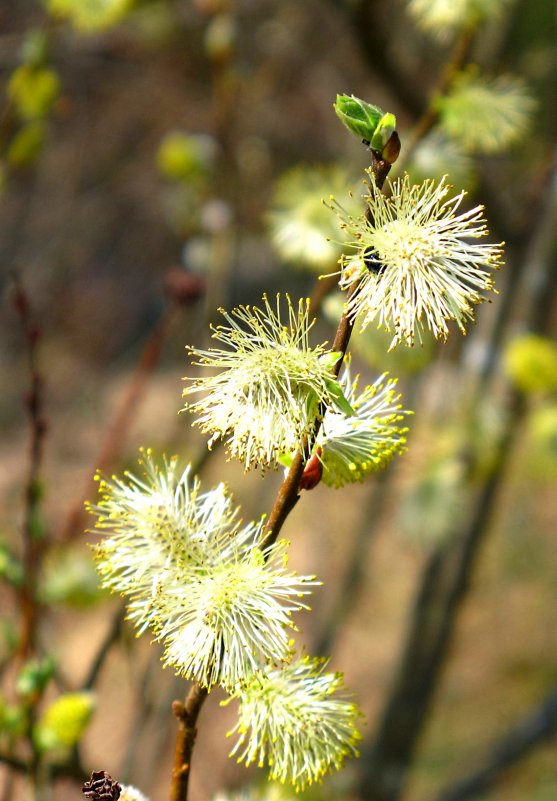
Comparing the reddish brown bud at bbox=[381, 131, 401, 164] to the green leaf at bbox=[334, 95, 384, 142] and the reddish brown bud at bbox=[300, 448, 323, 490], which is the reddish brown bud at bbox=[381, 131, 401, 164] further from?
the reddish brown bud at bbox=[300, 448, 323, 490]

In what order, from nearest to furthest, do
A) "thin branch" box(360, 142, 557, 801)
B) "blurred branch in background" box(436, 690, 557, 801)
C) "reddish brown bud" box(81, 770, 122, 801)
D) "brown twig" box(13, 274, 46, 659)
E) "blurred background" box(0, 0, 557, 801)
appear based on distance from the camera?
"reddish brown bud" box(81, 770, 122, 801) < "brown twig" box(13, 274, 46, 659) < "blurred background" box(0, 0, 557, 801) < "blurred branch in background" box(436, 690, 557, 801) < "thin branch" box(360, 142, 557, 801)

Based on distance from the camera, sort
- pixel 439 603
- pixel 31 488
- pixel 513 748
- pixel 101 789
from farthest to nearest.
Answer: pixel 439 603, pixel 513 748, pixel 31 488, pixel 101 789

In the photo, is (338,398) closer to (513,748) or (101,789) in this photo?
(101,789)

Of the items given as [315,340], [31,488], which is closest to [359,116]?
[31,488]

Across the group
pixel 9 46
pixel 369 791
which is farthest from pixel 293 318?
pixel 9 46

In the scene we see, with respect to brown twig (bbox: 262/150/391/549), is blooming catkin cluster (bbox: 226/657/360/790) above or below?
below

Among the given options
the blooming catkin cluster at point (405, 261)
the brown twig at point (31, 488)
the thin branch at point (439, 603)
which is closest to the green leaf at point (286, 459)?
the blooming catkin cluster at point (405, 261)

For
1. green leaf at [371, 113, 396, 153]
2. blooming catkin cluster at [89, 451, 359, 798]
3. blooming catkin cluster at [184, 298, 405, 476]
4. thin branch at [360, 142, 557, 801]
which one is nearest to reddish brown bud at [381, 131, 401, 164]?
green leaf at [371, 113, 396, 153]

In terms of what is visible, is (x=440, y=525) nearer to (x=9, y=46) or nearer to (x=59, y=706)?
(x=59, y=706)
